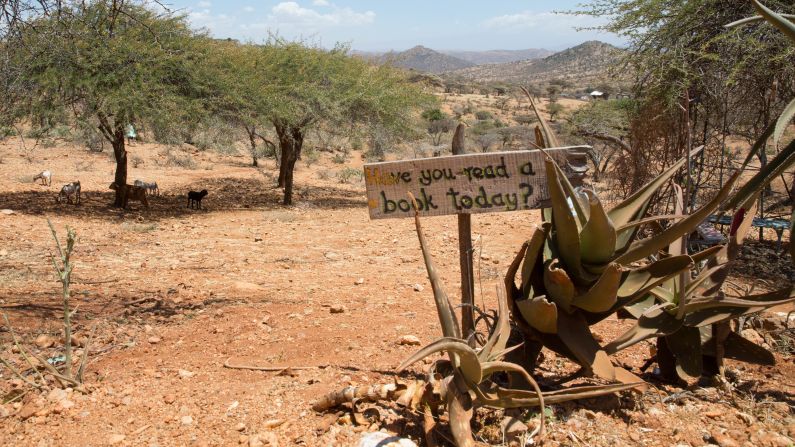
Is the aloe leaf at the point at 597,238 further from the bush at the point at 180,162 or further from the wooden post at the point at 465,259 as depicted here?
the bush at the point at 180,162

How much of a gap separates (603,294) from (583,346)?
0.26 metres

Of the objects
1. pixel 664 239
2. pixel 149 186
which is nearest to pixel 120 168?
pixel 149 186

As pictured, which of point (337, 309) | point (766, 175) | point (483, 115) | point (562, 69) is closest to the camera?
point (766, 175)

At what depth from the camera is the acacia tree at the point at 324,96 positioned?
14.3m

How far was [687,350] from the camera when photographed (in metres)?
3.00

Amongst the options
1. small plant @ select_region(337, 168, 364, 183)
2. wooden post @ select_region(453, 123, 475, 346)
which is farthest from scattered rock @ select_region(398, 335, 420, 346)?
small plant @ select_region(337, 168, 364, 183)

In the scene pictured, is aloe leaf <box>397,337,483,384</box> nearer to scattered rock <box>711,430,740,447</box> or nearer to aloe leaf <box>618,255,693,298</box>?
aloe leaf <box>618,255,693,298</box>

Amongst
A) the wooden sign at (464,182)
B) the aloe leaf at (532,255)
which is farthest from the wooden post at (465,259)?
the aloe leaf at (532,255)

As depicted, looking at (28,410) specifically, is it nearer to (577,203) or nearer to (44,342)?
(44,342)

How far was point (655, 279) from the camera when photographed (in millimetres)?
2797

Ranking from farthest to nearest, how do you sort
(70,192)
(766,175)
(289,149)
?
1. (289,149)
2. (70,192)
3. (766,175)

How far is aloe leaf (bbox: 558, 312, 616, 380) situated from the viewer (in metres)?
2.64

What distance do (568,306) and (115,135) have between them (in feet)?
38.6

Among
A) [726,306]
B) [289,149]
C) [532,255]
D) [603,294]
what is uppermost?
[289,149]
